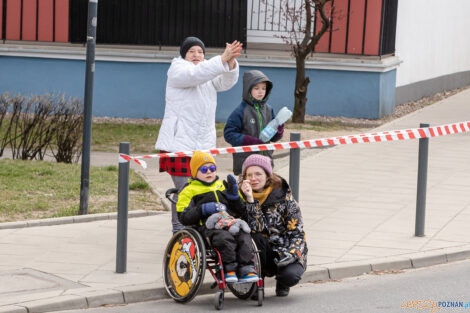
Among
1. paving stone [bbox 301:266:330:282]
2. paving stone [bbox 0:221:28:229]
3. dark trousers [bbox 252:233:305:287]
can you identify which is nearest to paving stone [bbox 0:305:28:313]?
dark trousers [bbox 252:233:305:287]

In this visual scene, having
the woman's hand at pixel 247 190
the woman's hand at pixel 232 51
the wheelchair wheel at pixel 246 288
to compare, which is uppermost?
the woman's hand at pixel 232 51

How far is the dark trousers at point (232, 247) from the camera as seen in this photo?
680 centimetres

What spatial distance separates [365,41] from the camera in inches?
730

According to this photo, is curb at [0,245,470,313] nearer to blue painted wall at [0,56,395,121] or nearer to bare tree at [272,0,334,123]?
bare tree at [272,0,334,123]

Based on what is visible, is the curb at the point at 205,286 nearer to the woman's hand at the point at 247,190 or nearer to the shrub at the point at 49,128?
the woman's hand at the point at 247,190

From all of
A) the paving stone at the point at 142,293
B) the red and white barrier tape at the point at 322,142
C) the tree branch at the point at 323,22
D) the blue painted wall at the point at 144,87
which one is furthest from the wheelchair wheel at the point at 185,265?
the blue painted wall at the point at 144,87

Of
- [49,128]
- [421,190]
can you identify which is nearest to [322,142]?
[421,190]

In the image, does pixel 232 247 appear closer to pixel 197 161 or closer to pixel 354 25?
pixel 197 161

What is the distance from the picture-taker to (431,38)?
23.5 m

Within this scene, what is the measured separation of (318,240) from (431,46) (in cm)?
1577

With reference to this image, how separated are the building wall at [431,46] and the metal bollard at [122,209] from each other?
13714mm

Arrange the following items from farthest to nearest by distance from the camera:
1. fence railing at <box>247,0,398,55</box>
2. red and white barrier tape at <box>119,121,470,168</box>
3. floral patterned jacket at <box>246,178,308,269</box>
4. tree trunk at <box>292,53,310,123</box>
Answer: fence railing at <box>247,0,398,55</box> → tree trunk at <box>292,53,310,123</box> → red and white barrier tape at <box>119,121,470,168</box> → floral patterned jacket at <box>246,178,308,269</box>

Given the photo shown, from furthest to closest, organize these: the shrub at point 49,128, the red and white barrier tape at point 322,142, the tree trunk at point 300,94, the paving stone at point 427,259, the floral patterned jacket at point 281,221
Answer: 1. the tree trunk at point 300,94
2. the shrub at point 49,128
3. the paving stone at point 427,259
4. the red and white barrier tape at point 322,142
5. the floral patterned jacket at point 281,221

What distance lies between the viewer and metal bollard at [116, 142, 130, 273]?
7453 mm
